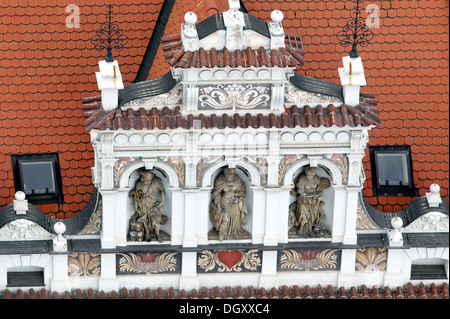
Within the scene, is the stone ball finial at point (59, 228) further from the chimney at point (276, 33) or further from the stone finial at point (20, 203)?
the chimney at point (276, 33)

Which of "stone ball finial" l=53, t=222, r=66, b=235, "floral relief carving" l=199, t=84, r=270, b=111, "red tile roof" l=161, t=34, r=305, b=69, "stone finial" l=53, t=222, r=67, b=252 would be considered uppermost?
"red tile roof" l=161, t=34, r=305, b=69

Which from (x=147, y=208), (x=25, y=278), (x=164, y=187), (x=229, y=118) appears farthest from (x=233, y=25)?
(x=25, y=278)

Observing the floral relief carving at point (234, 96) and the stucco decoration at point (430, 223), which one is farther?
the stucco decoration at point (430, 223)

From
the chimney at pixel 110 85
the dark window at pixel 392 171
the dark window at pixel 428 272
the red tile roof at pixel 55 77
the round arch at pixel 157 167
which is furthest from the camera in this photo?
the dark window at pixel 392 171

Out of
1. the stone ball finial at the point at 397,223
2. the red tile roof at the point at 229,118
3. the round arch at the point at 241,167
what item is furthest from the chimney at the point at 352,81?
the stone ball finial at the point at 397,223

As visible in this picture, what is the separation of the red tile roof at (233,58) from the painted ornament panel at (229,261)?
6.83 meters

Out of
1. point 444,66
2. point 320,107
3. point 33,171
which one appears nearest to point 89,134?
point 33,171

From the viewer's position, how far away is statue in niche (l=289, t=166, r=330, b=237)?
57.0 m

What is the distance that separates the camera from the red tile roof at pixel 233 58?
53.8 meters

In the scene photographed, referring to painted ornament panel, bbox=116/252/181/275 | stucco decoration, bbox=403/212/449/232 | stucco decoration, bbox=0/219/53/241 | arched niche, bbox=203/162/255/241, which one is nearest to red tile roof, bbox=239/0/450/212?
stucco decoration, bbox=403/212/449/232

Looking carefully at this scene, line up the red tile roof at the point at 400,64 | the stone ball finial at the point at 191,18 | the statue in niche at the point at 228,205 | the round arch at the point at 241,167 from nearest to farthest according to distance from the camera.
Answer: the stone ball finial at the point at 191,18, the round arch at the point at 241,167, the statue in niche at the point at 228,205, the red tile roof at the point at 400,64

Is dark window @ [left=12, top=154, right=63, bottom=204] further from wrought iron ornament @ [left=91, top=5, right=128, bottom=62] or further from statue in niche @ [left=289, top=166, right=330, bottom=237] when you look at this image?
statue in niche @ [left=289, top=166, right=330, bottom=237]

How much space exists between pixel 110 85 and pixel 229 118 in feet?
12.7

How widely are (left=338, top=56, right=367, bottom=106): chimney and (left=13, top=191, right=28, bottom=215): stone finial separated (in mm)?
10776
